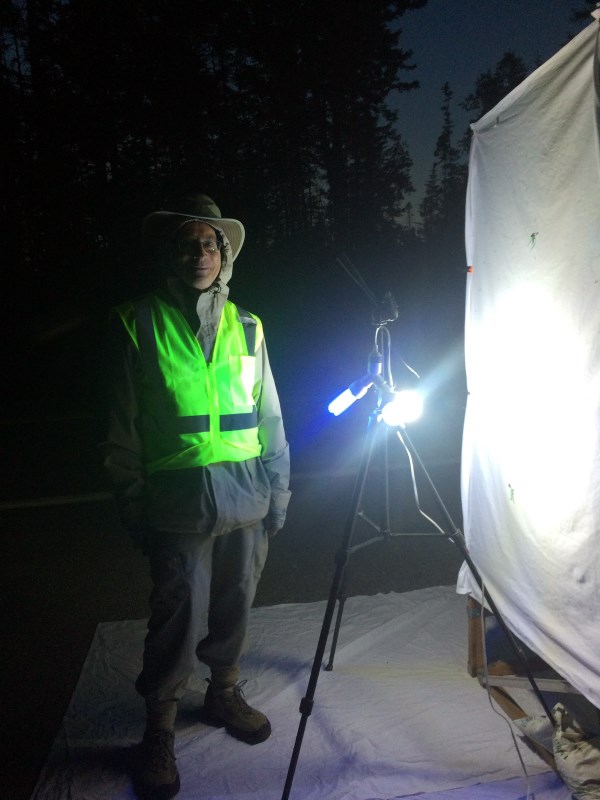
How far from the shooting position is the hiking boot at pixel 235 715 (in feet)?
8.36

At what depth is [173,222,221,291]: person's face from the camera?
7.94 feet

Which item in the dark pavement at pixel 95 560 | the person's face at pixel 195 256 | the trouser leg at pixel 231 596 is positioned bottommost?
the dark pavement at pixel 95 560

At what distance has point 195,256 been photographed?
2.42m

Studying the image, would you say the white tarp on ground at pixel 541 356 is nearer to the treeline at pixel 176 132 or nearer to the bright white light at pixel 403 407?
the bright white light at pixel 403 407

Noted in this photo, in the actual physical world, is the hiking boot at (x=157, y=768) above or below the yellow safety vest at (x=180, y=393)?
below

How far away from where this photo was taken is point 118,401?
2305 mm

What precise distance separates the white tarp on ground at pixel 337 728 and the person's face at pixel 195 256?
2034 millimetres

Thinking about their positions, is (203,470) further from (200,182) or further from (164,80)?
(164,80)

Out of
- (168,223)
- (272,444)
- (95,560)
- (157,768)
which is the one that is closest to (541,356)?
(272,444)

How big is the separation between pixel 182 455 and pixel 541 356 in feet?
4.96

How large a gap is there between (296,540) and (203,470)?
9.29 ft

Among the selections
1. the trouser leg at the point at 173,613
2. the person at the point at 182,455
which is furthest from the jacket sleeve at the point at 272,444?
the trouser leg at the point at 173,613

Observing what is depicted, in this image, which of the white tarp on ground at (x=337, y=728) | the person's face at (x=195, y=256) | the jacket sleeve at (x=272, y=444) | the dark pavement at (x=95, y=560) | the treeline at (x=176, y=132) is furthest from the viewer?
the treeline at (x=176, y=132)

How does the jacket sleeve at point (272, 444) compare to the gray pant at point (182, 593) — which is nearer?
the gray pant at point (182, 593)
